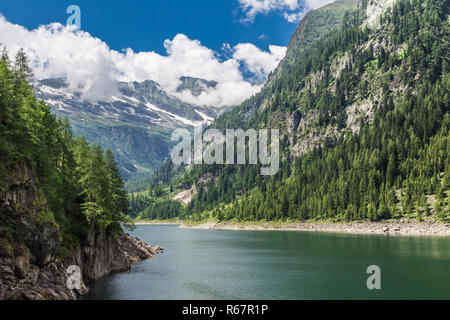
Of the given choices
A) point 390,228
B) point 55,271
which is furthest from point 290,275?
point 390,228

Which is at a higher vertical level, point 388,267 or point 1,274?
point 1,274

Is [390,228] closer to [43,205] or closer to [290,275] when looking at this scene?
[290,275]

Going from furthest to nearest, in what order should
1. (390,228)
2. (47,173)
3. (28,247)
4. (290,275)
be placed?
(390,228), (290,275), (47,173), (28,247)

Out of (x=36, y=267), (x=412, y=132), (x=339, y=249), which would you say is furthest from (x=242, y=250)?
(x=412, y=132)

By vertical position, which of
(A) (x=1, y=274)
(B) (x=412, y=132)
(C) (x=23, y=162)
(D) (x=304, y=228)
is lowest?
(D) (x=304, y=228)

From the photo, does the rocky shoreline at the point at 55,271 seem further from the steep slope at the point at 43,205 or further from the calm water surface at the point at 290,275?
the calm water surface at the point at 290,275

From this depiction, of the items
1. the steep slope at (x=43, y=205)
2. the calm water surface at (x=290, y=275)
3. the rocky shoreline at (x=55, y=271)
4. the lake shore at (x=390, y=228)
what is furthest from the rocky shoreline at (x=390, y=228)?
the steep slope at (x=43, y=205)

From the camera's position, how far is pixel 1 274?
38781 mm

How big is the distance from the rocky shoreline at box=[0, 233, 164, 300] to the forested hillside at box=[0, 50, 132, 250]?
2.24 metres

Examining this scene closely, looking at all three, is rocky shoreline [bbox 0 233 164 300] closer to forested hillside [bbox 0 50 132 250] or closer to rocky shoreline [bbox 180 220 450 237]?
forested hillside [bbox 0 50 132 250]

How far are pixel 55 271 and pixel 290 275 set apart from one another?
40.9 m

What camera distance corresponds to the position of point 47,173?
175 feet
